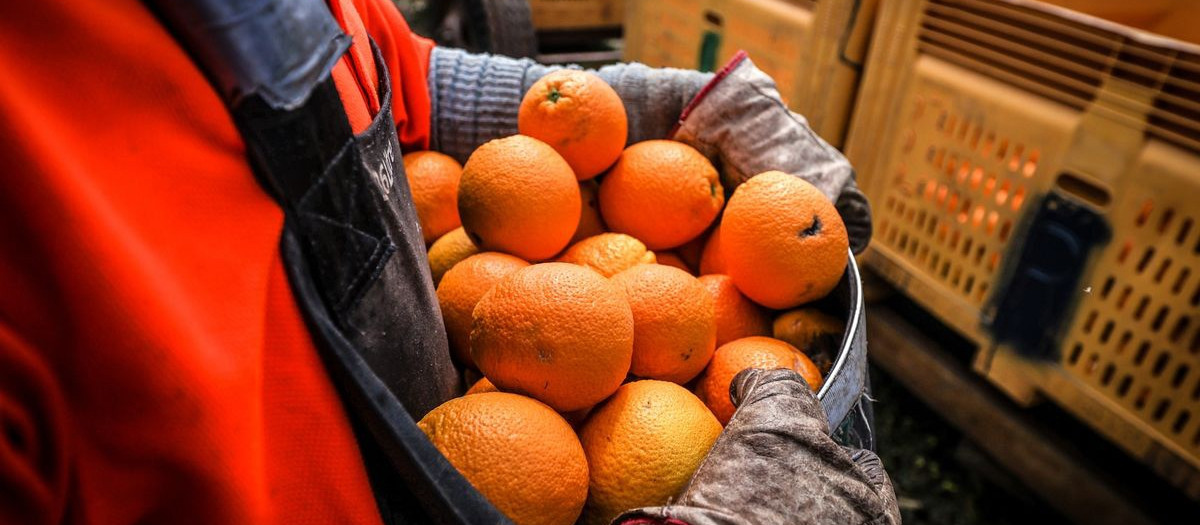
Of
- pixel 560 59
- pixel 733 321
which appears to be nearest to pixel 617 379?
pixel 733 321

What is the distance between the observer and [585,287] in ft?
2.58

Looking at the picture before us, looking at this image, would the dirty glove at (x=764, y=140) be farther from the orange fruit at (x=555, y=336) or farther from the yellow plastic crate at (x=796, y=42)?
the yellow plastic crate at (x=796, y=42)

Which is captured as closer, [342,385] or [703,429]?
[342,385]

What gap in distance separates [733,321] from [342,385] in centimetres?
65

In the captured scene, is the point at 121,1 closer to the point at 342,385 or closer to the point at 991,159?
the point at 342,385

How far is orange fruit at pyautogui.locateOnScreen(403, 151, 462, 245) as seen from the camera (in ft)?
3.97

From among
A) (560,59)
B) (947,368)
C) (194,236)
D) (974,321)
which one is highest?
(194,236)

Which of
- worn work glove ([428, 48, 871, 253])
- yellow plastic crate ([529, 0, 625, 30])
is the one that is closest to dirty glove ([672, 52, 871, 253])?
worn work glove ([428, 48, 871, 253])

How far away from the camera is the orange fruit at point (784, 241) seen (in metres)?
0.99

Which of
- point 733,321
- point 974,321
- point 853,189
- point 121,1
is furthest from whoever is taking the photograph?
point 974,321

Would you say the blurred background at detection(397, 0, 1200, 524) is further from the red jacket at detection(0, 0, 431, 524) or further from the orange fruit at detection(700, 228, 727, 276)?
the red jacket at detection(0, 0, 431, 524)

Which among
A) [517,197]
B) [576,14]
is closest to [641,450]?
[517,197]

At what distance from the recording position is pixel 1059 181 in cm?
142

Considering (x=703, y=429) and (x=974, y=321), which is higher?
(x=703, y=429)
